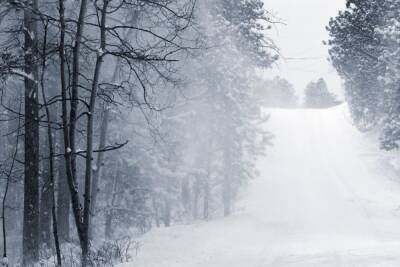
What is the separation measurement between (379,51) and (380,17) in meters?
1.51

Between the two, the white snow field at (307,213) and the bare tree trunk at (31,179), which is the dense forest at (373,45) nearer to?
the white snow field at (307,213)

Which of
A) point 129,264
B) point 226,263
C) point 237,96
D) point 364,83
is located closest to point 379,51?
point 364,83

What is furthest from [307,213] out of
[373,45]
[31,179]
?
[31,179]

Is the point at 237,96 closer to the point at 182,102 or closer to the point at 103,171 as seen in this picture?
the point at 182,102

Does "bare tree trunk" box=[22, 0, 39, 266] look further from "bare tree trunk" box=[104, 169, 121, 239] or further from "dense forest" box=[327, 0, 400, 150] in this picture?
"dense forest" box=[327, 0, 400, 150]

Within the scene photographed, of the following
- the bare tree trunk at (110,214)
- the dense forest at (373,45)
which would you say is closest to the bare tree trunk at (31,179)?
the bare tree trunk at (110,214)

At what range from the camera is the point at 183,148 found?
85.9 feet

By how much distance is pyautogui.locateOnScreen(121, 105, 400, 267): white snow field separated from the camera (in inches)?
382

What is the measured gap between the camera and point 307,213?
2447cm

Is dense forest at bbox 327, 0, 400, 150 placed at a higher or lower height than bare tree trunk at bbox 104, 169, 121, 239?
higher

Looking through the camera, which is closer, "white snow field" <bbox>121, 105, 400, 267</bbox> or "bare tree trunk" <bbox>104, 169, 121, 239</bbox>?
"white snow field" <bbox>121, 105, 400, 267</bbox>

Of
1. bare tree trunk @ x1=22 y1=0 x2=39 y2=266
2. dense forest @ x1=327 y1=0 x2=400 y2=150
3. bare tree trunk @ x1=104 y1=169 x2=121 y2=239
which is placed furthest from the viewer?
bare tree trunk @ x1=104 y1=169 x2=121 y2=239

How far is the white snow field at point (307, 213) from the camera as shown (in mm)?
9703

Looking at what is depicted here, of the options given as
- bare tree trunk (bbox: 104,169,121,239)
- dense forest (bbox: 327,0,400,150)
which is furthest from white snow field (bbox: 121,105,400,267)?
bare tree trunk (bbox: 104,169,121,239)
